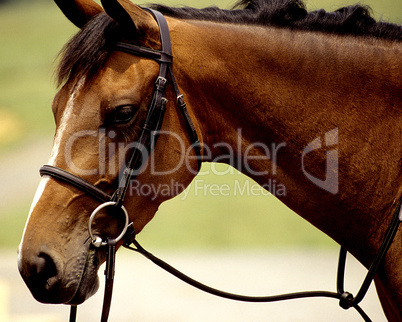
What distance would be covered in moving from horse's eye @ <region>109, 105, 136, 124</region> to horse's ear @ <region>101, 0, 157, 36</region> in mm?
347

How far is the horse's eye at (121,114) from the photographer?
1898 millimetres

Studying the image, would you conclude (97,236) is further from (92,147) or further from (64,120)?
(64,120)

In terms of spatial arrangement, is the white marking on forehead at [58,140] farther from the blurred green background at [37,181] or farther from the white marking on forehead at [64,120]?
the blurred green background at [37,181]

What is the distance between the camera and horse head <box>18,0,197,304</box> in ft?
6.00

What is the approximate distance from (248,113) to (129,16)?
691mm

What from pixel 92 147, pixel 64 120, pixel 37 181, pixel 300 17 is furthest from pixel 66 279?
pixel 37 181

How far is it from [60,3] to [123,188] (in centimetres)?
95

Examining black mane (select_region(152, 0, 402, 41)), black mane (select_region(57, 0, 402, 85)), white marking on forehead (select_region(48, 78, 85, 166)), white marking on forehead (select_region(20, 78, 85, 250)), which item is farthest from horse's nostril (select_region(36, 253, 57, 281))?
black mane (select_region(152, 0, 402, 41))

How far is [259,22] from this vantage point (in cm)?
216

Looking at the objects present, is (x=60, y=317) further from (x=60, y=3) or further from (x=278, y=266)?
(x=60, y=3)

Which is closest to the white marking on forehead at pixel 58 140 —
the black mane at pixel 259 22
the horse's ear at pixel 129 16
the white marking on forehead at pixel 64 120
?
the white marking on forehead at pixel 64 120

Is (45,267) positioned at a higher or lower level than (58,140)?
lower

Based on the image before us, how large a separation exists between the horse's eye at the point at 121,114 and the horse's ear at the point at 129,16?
35 cm

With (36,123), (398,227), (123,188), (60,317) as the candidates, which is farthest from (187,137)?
(36,123)
